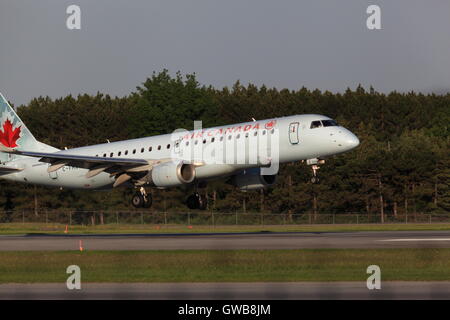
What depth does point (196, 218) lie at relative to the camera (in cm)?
8212

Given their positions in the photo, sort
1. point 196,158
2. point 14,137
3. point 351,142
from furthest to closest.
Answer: point 14,137, point 196,158, point 351,142

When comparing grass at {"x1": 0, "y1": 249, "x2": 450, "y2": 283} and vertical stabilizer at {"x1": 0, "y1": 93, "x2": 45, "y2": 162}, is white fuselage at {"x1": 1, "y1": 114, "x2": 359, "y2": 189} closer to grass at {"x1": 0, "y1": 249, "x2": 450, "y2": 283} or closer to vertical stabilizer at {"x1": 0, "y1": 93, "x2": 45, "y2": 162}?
vertical stabilizer at {"x1": 0, "y1": 93, "x2": 45, "y2": 162}

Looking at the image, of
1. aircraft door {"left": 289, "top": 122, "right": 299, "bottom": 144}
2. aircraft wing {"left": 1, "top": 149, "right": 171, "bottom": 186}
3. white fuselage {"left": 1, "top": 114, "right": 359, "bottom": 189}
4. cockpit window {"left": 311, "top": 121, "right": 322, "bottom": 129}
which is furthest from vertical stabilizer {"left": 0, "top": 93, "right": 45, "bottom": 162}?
cockpit window {"left": 311, "top": 121, "right": 322, "bottom": 129}

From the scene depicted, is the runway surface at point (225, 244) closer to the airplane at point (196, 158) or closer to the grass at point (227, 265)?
the grass at point (227, 265)

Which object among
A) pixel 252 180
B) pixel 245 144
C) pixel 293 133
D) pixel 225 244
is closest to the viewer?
pixel 225 244

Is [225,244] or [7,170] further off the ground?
[7,170]

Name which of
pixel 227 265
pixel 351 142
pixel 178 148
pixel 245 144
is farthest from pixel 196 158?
pixel 227 265

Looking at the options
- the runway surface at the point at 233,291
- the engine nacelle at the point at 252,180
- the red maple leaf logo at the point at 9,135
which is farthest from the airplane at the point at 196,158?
the runway surface at the point at 233,291

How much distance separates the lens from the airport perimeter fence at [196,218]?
81875 millimetres

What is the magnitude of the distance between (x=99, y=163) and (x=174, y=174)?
20.4 ft

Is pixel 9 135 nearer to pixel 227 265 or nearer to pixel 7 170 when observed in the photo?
pixel 7 170

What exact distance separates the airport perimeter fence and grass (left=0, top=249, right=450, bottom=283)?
41201 mm

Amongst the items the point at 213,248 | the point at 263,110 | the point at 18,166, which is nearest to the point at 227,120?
the point at 263,110
